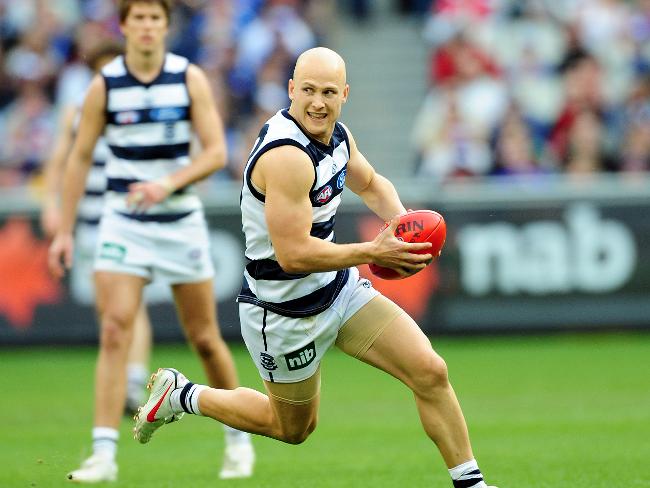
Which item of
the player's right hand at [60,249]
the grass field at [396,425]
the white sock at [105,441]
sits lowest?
the grass field at [396,425]

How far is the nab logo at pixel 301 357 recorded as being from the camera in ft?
20.3

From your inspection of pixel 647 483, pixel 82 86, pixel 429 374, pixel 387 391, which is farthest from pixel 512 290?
pixel 429 374

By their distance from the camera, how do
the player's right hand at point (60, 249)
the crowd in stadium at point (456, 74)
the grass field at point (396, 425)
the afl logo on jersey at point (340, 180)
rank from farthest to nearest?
1. the crowd in stadium at point (456, 74)
2. the player's right hand at point (60, 249)
3. the grass field at point (396, 425)
4. the afl logo on jersey at point (340, 180)

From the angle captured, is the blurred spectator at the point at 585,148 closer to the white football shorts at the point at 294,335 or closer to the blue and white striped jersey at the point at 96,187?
the blue and white striped jersey at the point at 96,187

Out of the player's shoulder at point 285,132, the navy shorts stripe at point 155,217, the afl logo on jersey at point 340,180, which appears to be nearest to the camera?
the player's shoulder at point 285,132

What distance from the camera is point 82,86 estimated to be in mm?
16969

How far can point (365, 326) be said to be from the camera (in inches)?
243

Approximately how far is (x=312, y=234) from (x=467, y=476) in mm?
1342

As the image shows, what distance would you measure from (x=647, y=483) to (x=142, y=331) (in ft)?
15.7

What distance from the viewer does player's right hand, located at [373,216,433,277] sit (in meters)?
5.67

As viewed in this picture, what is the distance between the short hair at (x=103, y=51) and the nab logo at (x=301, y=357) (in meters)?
3.98

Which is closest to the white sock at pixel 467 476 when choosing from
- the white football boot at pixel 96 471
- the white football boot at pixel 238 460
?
the white football boot at pixel 238 460

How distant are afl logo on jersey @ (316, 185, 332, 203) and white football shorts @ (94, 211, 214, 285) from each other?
1.98m

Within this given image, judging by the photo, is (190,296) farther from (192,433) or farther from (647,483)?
(647,483)
